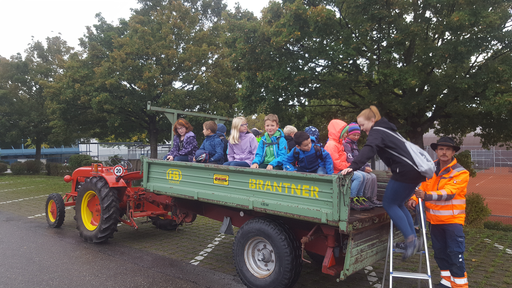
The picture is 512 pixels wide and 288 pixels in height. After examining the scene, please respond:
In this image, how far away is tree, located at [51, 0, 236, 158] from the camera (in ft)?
49.7

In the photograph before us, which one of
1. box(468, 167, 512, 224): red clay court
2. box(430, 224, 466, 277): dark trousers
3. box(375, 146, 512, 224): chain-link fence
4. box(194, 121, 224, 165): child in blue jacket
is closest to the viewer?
box(430, 224, 466, 277): dark trousers

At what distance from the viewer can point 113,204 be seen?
552 cm

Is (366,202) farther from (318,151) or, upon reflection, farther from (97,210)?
(97,210)

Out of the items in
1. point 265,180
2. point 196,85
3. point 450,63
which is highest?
point 196,85

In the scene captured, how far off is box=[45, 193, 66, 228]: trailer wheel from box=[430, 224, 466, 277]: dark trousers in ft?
21.5

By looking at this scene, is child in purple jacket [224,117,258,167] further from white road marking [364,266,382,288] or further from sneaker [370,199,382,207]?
white road marking [364,266,382,288]

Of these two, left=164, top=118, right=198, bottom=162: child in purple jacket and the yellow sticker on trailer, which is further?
left=164, top=118, right=198, bottom=162: child in purple jacket

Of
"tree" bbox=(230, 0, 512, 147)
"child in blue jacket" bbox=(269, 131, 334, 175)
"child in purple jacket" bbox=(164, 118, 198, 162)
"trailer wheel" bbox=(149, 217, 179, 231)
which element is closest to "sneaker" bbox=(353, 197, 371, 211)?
"child in blue jacket" bbox=(269, 131, 334, 175)

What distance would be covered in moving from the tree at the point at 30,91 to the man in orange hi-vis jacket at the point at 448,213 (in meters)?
22.0

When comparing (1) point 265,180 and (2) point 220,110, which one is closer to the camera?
(1) point 265,180

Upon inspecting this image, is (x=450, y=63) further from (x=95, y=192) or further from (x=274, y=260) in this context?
(x=95, y=192)

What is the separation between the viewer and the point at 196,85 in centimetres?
1611

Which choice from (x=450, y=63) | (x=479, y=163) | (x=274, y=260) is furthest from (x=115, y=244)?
(x=479, y=163)

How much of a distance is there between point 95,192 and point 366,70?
22.2 feet
